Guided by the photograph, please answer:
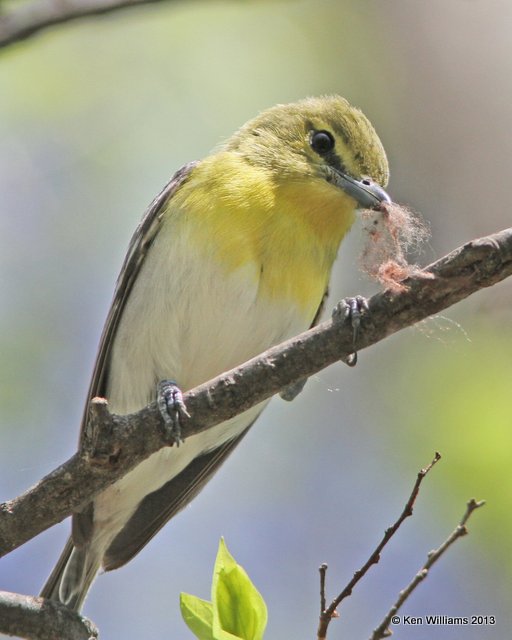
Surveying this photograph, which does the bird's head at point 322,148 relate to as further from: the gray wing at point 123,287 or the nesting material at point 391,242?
the gray wing at point 123,287

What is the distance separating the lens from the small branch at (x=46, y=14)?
3.79 metres

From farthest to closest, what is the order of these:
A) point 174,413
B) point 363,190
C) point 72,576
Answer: point 72,576 → point 363,190 → point 174,413

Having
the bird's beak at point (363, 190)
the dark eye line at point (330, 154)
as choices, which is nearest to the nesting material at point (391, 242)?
the bird's beak at point (363, 190)

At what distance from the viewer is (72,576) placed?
5512 mm

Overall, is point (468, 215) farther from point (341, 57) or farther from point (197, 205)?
point (197, 205)

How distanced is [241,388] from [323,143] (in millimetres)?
2190

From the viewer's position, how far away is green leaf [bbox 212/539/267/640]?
131 inches

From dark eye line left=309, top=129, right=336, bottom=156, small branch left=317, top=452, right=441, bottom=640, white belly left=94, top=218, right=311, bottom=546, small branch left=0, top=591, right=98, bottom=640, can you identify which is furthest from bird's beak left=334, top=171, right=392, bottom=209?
small branch left=0, top=591, right=98, bottom=640

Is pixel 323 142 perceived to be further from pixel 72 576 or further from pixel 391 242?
pixel 72 576

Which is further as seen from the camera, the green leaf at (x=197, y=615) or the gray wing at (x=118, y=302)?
the gray wing at (x=118, y=302)

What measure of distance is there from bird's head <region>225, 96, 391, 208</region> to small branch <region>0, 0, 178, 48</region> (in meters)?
1.65

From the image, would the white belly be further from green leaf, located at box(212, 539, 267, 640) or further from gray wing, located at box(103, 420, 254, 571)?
green leaf, located at box(212, 539, 267, 640)

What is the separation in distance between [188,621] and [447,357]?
14.1ft

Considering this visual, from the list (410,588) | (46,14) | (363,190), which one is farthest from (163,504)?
(46,14)
